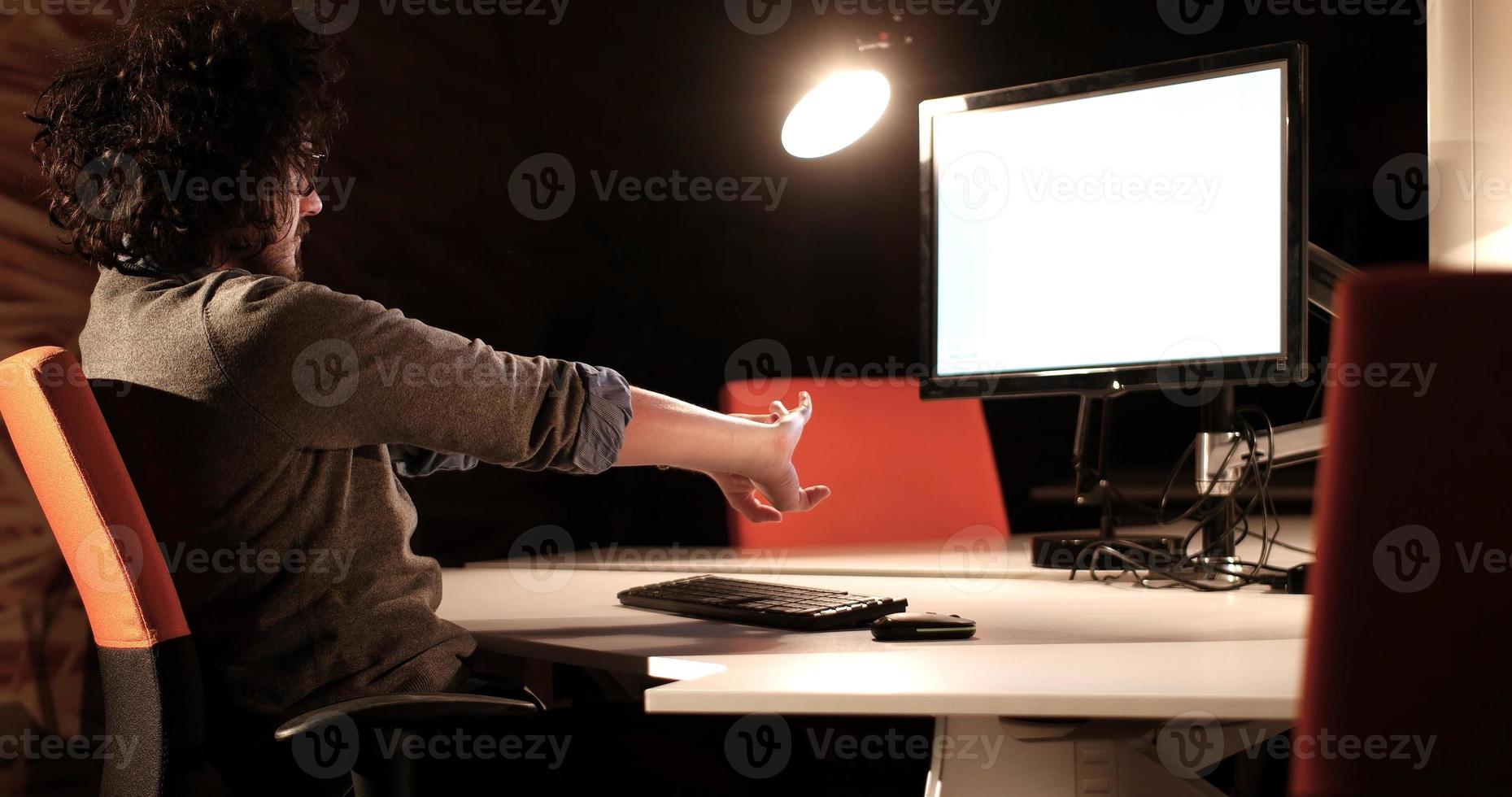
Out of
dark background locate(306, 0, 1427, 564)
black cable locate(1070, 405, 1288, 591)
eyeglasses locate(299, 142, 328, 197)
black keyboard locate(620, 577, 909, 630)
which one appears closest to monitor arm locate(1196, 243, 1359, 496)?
black cable locate(1070, 405, 1288, 591)

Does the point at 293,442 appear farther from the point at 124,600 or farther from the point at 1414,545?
the point at 1414,545

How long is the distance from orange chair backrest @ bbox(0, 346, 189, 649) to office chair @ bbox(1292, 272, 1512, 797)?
2.61 ft

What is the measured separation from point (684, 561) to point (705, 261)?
149cm

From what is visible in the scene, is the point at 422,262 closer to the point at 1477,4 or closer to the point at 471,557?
the point at 471,557

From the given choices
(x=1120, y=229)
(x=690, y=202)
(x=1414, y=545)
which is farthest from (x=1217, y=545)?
(x=690, y=202)

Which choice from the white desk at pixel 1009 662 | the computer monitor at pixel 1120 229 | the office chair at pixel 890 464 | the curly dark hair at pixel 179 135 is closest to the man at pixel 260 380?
the curly dark hair at pixel 179 135

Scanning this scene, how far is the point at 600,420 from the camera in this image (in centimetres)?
109

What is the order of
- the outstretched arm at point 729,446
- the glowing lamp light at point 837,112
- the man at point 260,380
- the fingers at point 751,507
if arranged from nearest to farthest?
the man at point 260,380, the outstretched arm at point 729,446, the fingers at point 751,507, the glowing lamp light at point 837,112

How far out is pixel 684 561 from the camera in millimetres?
1837

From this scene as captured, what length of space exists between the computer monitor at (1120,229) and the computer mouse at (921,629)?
527 millimetres

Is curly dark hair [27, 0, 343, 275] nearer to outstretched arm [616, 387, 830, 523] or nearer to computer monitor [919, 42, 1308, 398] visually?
outstretched arm [616, 387, 830, 523]

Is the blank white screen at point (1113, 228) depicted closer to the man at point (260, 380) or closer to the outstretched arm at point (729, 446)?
the outstretched arm at point (729, 446)

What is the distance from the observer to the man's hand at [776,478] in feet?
4.43

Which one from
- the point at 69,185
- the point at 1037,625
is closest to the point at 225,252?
the point at 69,185
